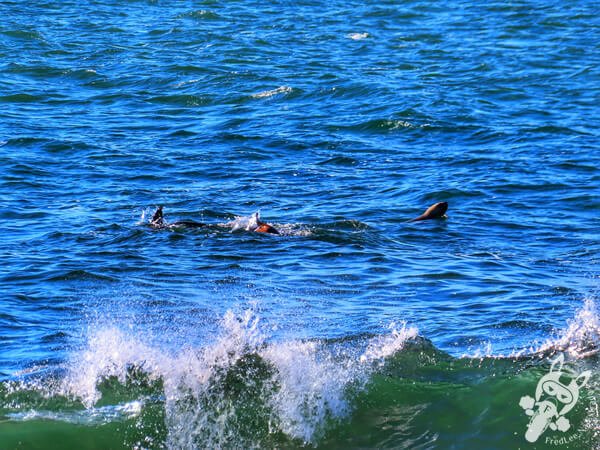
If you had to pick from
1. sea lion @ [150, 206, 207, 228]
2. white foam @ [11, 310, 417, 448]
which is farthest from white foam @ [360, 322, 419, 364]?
sea lion @ [150, 206, 207, 228]

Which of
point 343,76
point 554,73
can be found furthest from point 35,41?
point 554,73

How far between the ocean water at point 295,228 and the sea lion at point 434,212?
153 mm

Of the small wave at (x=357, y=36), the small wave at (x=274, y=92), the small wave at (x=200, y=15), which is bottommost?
the small wave at (x=357, y=36)

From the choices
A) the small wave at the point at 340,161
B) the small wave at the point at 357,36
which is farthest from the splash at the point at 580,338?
the small wave at the point at 357,36

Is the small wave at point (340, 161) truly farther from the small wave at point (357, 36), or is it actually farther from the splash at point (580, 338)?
the small wave at point (357, 36)

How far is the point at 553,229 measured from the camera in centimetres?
1338

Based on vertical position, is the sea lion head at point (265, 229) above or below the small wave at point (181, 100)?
above

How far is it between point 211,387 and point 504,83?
1579 centimetres

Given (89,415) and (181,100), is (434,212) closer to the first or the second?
(89,415)

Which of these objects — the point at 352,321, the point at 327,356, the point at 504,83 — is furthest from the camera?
the point at 504,83

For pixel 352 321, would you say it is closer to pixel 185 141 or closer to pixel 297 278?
pixel 297 278

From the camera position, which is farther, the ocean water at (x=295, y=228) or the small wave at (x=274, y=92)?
the small wave at (x=274, y=92)

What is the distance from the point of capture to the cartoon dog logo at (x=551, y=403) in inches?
297

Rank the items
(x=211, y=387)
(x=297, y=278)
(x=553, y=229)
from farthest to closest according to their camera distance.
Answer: (x=553, y=229), (x=297, y=278), (x=211, y=387)
